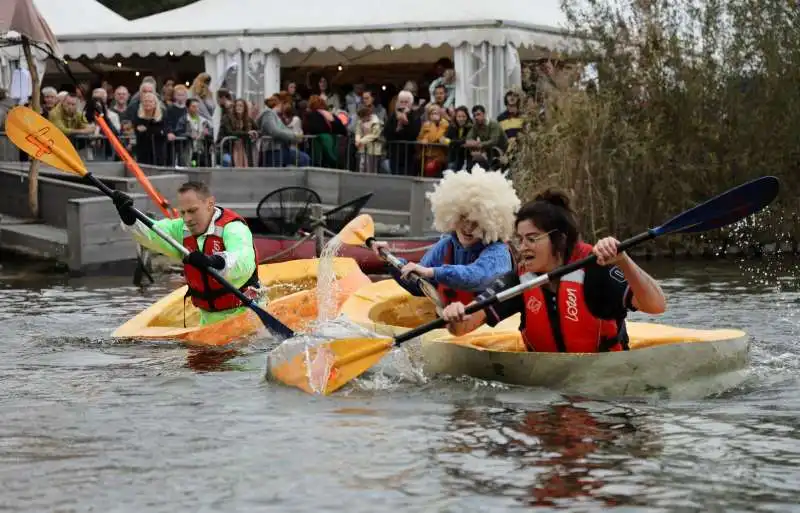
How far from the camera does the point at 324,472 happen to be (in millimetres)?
6891

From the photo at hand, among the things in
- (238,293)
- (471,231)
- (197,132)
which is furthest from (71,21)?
(471,231)

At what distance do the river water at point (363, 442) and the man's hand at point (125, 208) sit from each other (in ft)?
2.78

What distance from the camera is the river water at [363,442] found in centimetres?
644

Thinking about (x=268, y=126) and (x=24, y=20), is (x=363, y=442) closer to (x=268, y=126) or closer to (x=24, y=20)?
(x=24, y=20)

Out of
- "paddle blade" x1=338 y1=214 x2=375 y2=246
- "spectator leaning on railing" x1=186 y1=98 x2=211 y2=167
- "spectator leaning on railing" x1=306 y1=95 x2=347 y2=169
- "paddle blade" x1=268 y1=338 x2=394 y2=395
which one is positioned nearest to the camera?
"paddle blade" x1=268 y1=338 x2=394 y2=395

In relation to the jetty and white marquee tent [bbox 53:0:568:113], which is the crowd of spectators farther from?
white marquee tent [bbox 53:0:568:113]

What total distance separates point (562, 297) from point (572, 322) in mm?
190

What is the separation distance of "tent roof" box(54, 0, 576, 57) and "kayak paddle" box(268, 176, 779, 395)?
11104mm

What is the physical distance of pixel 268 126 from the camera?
19391mm

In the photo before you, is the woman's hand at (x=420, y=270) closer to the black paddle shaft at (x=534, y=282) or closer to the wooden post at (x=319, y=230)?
the black paddle shaft at (x=534, y=282)

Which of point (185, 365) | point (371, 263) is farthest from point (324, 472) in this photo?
point (371, 263)

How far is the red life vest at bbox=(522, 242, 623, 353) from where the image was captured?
25.8ft

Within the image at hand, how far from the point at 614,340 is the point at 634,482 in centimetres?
153

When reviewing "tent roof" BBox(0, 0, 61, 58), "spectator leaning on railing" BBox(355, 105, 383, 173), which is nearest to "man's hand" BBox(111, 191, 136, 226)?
"tent roof" BBox(0, 0, 61, 58)
